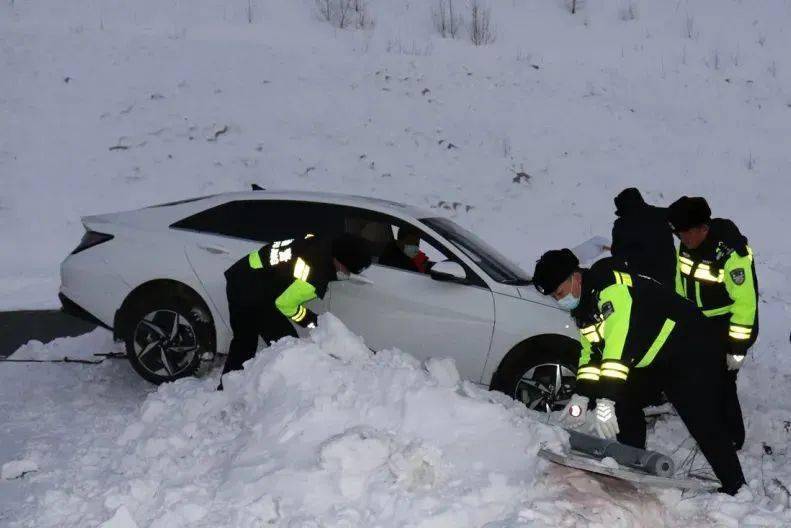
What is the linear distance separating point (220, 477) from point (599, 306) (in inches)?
81.4

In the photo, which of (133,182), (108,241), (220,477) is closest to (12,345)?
(108,241)

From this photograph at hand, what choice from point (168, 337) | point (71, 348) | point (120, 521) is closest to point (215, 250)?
point (168, 337)

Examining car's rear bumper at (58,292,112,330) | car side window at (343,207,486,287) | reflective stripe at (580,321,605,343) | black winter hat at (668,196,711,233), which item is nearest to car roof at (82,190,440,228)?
car side window at (343,207,486,287)

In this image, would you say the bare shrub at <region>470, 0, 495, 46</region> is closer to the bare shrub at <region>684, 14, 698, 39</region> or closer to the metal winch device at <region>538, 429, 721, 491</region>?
the bare shrub at <region>684, 14, 698, 39</region>

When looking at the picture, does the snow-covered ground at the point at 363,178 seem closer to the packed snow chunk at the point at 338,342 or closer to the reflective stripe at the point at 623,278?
the packed snow chunk at the point at 338,342

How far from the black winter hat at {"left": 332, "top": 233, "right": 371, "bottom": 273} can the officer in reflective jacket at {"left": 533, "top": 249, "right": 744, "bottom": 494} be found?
1.59 meters

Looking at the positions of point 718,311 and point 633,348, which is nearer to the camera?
point 633,348

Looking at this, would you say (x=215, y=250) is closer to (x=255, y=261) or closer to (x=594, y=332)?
(x=255, y=261)

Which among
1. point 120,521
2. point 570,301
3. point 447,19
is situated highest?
point 447,19

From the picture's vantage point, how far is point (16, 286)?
10.8 m

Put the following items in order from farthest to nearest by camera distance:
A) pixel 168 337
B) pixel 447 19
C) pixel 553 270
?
pixel 447 19 → pixel 168 337 → pixel 553 270

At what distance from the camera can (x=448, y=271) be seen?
6.14 metres

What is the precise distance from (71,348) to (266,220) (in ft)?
7.88

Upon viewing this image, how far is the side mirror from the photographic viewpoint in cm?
614
